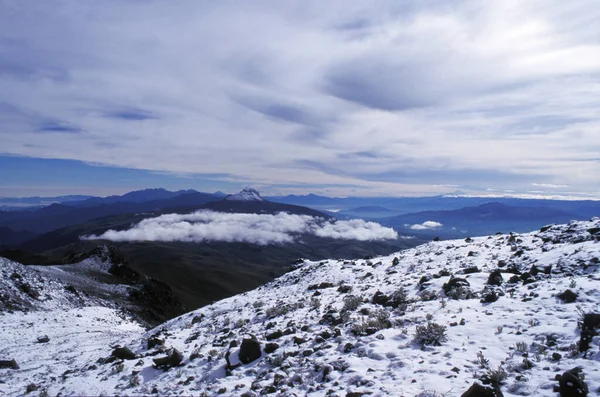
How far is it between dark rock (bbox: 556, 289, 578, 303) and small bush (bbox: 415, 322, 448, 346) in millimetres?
4243

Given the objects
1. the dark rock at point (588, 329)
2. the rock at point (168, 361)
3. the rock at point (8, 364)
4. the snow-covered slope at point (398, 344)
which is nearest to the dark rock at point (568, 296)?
the snow-covered slope at point (398, 344)

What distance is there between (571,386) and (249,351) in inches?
309

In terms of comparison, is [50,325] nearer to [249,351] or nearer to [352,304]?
[249,351]

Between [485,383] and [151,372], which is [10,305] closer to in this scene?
[151,372]

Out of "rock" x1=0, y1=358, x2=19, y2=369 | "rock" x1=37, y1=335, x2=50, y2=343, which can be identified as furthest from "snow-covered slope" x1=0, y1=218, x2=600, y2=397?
"rock" x1=37, y1=335, x2=50, y2=343

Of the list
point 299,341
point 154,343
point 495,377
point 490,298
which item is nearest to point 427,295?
point 490,298

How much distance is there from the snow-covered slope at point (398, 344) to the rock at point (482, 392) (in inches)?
17.9

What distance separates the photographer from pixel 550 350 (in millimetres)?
7863

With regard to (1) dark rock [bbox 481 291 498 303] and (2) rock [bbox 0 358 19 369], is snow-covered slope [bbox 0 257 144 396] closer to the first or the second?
(2) rock [bbox 0 358 19 369]

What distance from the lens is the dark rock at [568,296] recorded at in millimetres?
10383

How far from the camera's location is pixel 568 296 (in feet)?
34.3

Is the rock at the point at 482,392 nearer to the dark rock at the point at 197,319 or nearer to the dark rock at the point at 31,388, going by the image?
the dark rock at the point at 31,388

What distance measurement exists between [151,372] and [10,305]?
32035 millimetres

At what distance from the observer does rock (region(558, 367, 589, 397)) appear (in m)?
5.98
